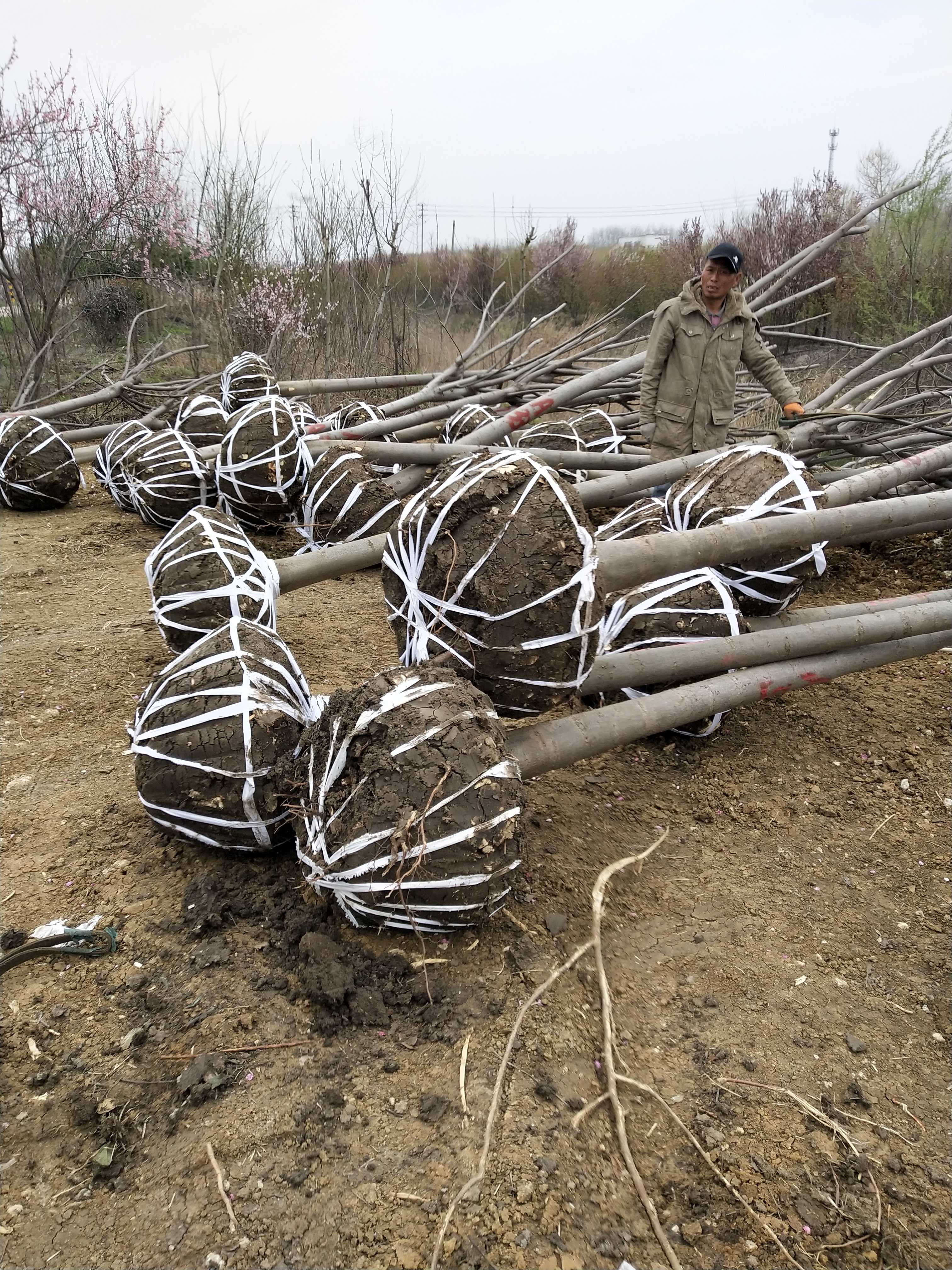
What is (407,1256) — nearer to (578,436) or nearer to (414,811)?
(414,811)

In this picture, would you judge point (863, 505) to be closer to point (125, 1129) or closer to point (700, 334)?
point (700, 334)

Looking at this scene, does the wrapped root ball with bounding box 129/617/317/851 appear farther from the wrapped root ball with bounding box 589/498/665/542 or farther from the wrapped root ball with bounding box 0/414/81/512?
the wrapped root ball with bounding box 0/414/81/512

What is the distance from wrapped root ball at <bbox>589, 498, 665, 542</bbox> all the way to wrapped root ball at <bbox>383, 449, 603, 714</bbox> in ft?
5.63

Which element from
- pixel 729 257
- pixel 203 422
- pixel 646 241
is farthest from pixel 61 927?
pixel 646 241

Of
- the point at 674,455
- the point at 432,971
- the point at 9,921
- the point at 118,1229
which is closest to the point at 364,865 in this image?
the point at 432,971

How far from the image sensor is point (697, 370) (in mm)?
4828

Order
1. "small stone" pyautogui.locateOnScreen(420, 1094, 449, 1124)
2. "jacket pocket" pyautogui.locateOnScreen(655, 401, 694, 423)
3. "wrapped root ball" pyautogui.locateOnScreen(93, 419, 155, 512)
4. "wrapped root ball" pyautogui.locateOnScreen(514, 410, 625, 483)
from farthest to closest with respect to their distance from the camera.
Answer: "wrapped root ball" pyautogui.locateOnScreen(93, 419, 155, 512), "wrapped root ball" pyautogui.locateOnScreen(514, 410, 625, 483), "jacket pocket" pyautogui.locateOnScreen(655, 401, 694, 423), "small stone" pyautogui.locateOnScreen(420, 1094, 449, 1124)

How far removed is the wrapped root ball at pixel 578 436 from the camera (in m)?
6.33

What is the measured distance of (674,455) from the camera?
Answer: 5.11m

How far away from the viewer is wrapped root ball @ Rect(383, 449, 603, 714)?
2.14 meters

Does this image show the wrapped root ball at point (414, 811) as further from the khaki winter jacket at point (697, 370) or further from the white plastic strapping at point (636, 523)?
the khaki winter jacket at point (697, 370)

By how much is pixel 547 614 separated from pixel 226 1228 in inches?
60.9

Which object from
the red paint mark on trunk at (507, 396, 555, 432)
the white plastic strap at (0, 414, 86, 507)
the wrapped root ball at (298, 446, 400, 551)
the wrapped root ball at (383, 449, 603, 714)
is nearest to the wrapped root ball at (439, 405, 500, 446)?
the red paint mark on trunk at (507, 396, 555, 432)

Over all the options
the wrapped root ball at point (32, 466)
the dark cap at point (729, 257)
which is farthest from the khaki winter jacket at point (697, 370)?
the wrapped root ball at point (32, 466)
